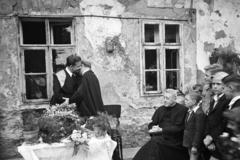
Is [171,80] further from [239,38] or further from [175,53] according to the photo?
[239,38]

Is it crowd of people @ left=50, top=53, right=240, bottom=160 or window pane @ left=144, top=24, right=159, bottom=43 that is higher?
window pane @ left=144, top=24, right=159, bottom=43

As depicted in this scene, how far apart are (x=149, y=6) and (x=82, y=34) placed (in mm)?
1755

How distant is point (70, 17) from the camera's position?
499 centimetres

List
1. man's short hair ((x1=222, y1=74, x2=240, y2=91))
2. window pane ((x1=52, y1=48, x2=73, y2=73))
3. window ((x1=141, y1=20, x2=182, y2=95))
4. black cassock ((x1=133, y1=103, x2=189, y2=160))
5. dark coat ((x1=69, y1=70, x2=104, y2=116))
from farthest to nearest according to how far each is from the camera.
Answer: window ((x1=141, y1=20, x2=182, y2=95)) < window pane ((x1=52, y1=48, x2=73, y2=73)) < dark coat ((x1=69, y1=70, x2=104, y2=116)) < black cassock ((x1=133, y1=103, x2=189, y2=160)) < man's short hair ((x1=222, y1=74, x2=240, y2=91))

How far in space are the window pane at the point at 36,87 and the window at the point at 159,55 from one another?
232cm

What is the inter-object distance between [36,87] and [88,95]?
5.42 feet

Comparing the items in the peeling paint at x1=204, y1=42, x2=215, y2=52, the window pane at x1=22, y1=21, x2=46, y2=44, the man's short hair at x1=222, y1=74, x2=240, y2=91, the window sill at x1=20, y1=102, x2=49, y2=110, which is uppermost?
the window pane at x1=22, y1=21, x2=46, y2=44

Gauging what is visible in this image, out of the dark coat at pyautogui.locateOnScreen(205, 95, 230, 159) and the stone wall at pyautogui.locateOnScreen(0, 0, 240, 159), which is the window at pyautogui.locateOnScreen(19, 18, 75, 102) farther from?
the dark coat at pyautogui.locateOnScreen(205, 95, 230, 159)

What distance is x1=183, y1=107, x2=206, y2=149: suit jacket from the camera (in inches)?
121

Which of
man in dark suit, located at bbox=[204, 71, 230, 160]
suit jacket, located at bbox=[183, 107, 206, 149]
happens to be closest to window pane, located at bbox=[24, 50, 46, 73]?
suit jacket, located at bbox=[183, 107, 206, 149]

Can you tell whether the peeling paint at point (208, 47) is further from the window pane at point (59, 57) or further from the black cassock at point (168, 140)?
the window pane at point (59, 57)

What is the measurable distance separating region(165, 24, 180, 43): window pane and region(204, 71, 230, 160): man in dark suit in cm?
290

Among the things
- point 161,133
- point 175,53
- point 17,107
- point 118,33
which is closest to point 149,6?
point 118,33

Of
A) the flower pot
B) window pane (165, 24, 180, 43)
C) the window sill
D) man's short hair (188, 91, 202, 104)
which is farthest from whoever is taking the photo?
window pane (165, 24, 180, 43)
